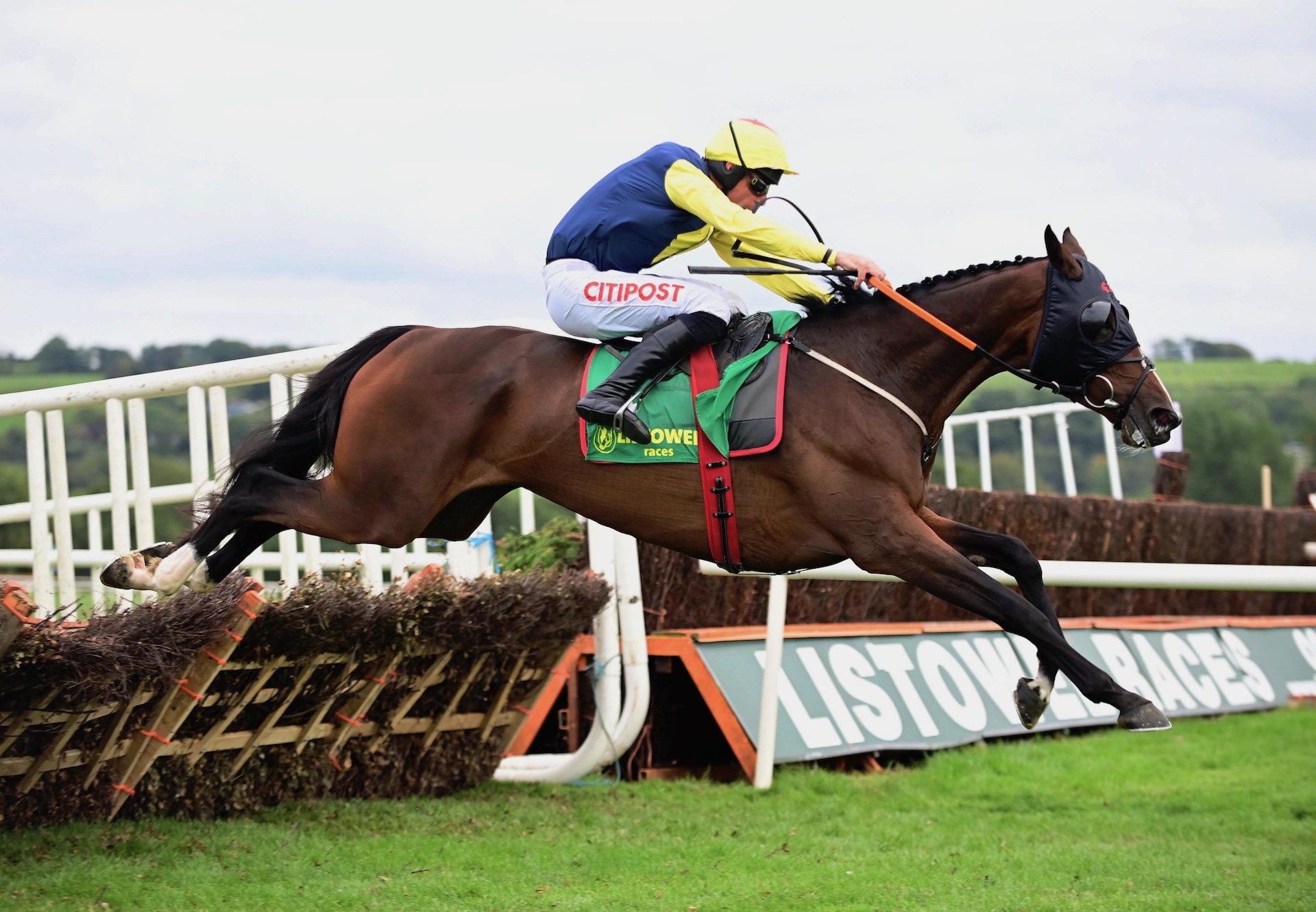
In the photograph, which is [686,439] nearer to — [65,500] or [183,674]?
[183,674]

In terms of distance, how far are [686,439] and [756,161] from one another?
3.16 feet

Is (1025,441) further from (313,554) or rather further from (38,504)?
(38,504)

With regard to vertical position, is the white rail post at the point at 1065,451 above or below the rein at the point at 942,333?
below

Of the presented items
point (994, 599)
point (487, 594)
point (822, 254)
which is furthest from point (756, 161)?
point (487, 594)

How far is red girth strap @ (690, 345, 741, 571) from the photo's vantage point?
4.59m

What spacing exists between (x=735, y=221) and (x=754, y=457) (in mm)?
752

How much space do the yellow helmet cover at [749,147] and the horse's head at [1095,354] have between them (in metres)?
0.92

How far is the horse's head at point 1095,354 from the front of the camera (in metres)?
4.57

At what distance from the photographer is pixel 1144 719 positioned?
432 centimetres

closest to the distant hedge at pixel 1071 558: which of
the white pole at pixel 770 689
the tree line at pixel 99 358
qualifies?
the white pole at pixel 770 689

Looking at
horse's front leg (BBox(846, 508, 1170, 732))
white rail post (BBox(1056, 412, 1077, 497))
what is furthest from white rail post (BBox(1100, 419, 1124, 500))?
horse's front leg (BBox(846, 508, 1170, 732))

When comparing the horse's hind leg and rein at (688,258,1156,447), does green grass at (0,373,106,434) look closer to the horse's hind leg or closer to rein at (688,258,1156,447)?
the horse's hind leg

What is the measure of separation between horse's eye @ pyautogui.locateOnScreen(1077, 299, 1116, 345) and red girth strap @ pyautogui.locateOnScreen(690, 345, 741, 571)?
3.86 feet

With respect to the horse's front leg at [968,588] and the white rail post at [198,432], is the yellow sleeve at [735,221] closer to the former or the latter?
the horse's front leg at [968,588]
